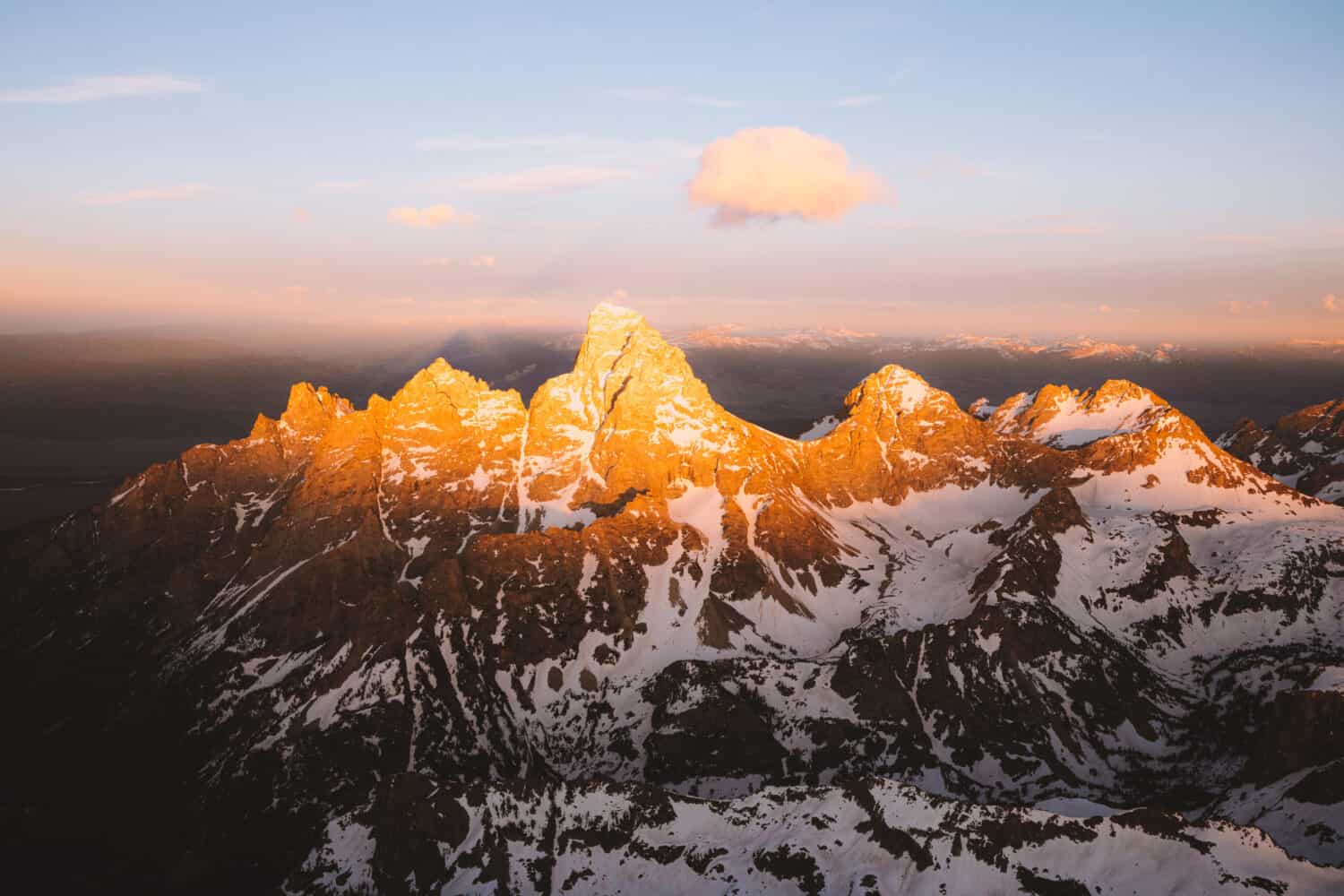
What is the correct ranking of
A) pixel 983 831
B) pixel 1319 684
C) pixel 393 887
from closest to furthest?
pixel 983 831
pixel 393 887
pixel 1319 684

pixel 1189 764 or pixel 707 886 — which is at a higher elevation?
pixel 707 886

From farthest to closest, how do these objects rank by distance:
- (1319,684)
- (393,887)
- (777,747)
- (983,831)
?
(777,747) < (1319,684) < (393,887) < (983,831)

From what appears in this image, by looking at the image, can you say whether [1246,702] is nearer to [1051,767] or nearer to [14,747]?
[1051,767]

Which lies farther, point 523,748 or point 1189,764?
point 523,748

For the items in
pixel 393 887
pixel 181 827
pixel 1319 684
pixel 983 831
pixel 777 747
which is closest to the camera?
pixel 983 831

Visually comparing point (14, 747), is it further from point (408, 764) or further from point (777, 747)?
point (777, 747)

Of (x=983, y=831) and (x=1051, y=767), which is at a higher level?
(x=983, y=831)

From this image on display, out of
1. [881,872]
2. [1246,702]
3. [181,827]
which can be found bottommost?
[181,827]

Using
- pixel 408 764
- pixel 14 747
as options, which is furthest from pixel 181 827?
pixel 14 747

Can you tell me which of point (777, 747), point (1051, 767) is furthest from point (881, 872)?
point (1051, 767)

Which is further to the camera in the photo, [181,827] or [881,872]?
[181,827]
